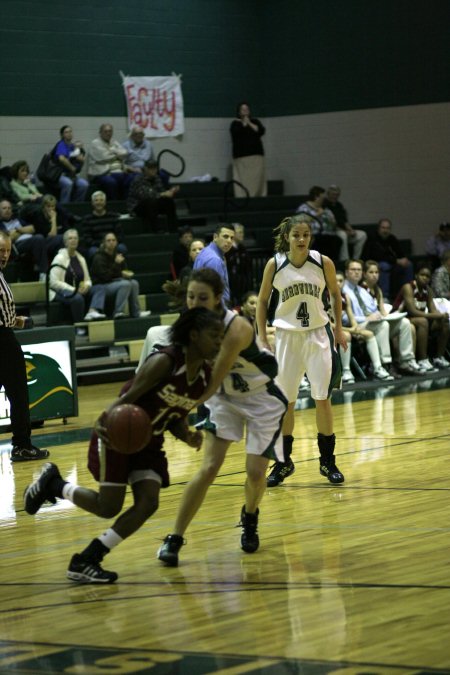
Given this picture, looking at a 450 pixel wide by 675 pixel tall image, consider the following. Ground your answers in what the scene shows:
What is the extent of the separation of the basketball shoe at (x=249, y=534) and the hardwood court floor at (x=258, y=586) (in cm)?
6

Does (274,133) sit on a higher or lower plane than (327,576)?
higher

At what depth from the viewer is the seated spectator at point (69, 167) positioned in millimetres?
16781

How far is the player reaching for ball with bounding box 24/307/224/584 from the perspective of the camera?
17.2 feet

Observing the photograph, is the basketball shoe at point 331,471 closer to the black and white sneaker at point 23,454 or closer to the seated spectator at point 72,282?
the black and white sneaker at point 23,454

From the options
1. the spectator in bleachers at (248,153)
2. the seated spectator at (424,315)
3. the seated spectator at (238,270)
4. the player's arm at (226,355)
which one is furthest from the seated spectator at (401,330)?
the player's arm at (226,355)

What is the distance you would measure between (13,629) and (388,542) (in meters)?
2.02

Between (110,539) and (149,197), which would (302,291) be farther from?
(149,197)

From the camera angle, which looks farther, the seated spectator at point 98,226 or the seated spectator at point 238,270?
the seated spectator at point 98,226

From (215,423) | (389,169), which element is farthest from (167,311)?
(215,423)

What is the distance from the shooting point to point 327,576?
5.37m

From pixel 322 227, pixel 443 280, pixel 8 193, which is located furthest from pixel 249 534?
pixel 322 227

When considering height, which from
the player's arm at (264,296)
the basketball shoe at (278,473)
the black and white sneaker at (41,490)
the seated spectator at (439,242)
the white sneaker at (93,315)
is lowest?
the basketball shoe at (278,473)

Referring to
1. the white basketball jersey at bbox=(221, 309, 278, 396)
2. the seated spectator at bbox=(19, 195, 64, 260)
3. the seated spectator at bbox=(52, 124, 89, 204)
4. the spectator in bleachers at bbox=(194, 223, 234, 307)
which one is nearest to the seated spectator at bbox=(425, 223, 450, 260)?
the seated spectator at bbox=(52, 124, 89, 204)

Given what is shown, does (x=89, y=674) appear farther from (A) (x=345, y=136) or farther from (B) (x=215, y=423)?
(A) (x=345, y=136)
